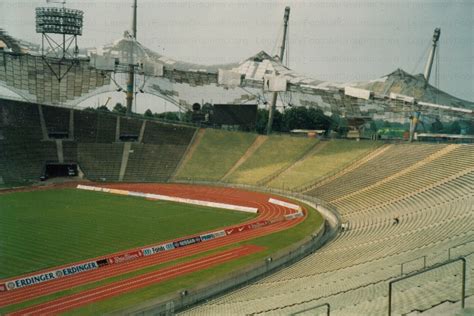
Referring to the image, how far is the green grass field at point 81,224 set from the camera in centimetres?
2815

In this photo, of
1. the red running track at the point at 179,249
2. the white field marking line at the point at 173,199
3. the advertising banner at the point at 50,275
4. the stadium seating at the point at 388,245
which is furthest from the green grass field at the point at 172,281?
the white field marking line at the point at 173,199

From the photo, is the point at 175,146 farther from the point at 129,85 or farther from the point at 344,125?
the point at 344,125

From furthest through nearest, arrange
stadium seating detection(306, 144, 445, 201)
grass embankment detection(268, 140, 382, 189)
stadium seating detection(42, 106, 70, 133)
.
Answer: stadium seating detection(42, 106, 70, 133)
grass embankment detection(268, 140, 382, 189)
stadium seating detection(306, 144, 445, 201)

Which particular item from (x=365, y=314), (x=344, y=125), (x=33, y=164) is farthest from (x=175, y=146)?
(x=365, y=314)

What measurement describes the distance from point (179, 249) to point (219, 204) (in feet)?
47.5

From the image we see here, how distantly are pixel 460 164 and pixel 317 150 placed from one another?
21866 mm

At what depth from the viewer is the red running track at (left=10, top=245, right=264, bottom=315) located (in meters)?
21.0

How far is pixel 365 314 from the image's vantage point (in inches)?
469

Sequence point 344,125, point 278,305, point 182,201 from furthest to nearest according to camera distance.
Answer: point 344,125
point 182,201
point 278,305

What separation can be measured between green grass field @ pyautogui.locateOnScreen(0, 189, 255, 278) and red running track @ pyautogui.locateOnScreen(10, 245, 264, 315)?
432 cm

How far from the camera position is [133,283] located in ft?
79.0

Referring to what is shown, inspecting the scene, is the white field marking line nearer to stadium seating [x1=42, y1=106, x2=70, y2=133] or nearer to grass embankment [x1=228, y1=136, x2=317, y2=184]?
grass embankment [x1=228, y1=136, x2=317, y2=184]

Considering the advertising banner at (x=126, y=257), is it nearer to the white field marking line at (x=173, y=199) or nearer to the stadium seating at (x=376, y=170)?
the white field marking line at (x=173, y=199)

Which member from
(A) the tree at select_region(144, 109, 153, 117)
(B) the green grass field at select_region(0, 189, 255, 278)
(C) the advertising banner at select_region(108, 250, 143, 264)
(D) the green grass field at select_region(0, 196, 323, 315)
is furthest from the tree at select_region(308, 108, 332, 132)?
(C) the advertising banner at select_region(108, 250, 143, 264)
